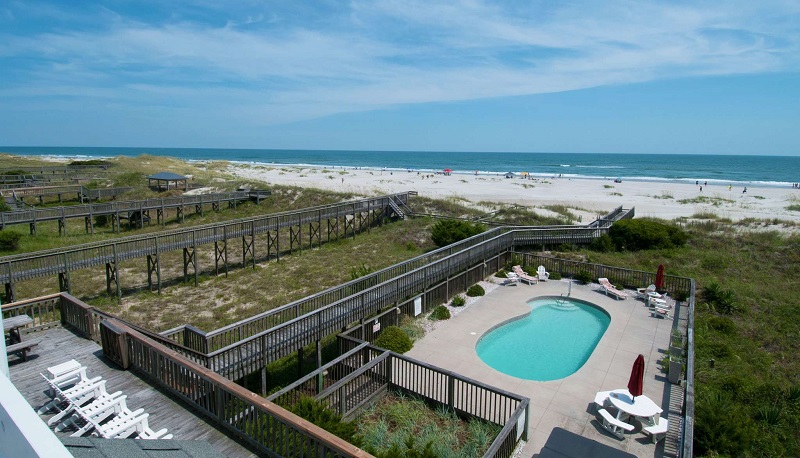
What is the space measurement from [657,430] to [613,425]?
0.87 m

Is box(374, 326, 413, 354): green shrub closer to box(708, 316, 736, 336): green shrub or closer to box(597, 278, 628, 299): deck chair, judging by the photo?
box(597, 278, 628, 299): deck chair

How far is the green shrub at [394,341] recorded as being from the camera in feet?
44.7

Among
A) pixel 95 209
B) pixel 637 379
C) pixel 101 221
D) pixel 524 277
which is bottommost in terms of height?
pixel 524 277

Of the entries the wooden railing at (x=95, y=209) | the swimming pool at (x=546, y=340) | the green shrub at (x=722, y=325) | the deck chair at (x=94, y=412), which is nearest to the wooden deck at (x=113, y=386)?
the deck chair at (x=94, y=412)

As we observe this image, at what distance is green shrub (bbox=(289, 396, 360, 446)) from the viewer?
7230 millimetres

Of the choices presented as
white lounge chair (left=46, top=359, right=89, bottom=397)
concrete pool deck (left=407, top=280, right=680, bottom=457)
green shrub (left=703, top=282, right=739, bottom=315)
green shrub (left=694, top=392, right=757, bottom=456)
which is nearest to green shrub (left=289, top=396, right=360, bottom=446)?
white lounge chair (left=46, top=359, right=89, bottom=397)

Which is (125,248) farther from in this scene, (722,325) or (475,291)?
(722,325)

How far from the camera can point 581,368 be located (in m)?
13.6

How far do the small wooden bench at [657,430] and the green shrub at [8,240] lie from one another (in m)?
31.4

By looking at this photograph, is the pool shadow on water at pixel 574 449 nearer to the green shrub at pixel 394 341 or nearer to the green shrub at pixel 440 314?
the green shrub at pixel 394 341

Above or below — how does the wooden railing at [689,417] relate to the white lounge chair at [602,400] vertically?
above

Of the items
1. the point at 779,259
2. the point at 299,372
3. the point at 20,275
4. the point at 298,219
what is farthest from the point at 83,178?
the point at 779,259

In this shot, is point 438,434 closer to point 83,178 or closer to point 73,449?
point 73,449

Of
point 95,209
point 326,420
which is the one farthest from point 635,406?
point 95,209
